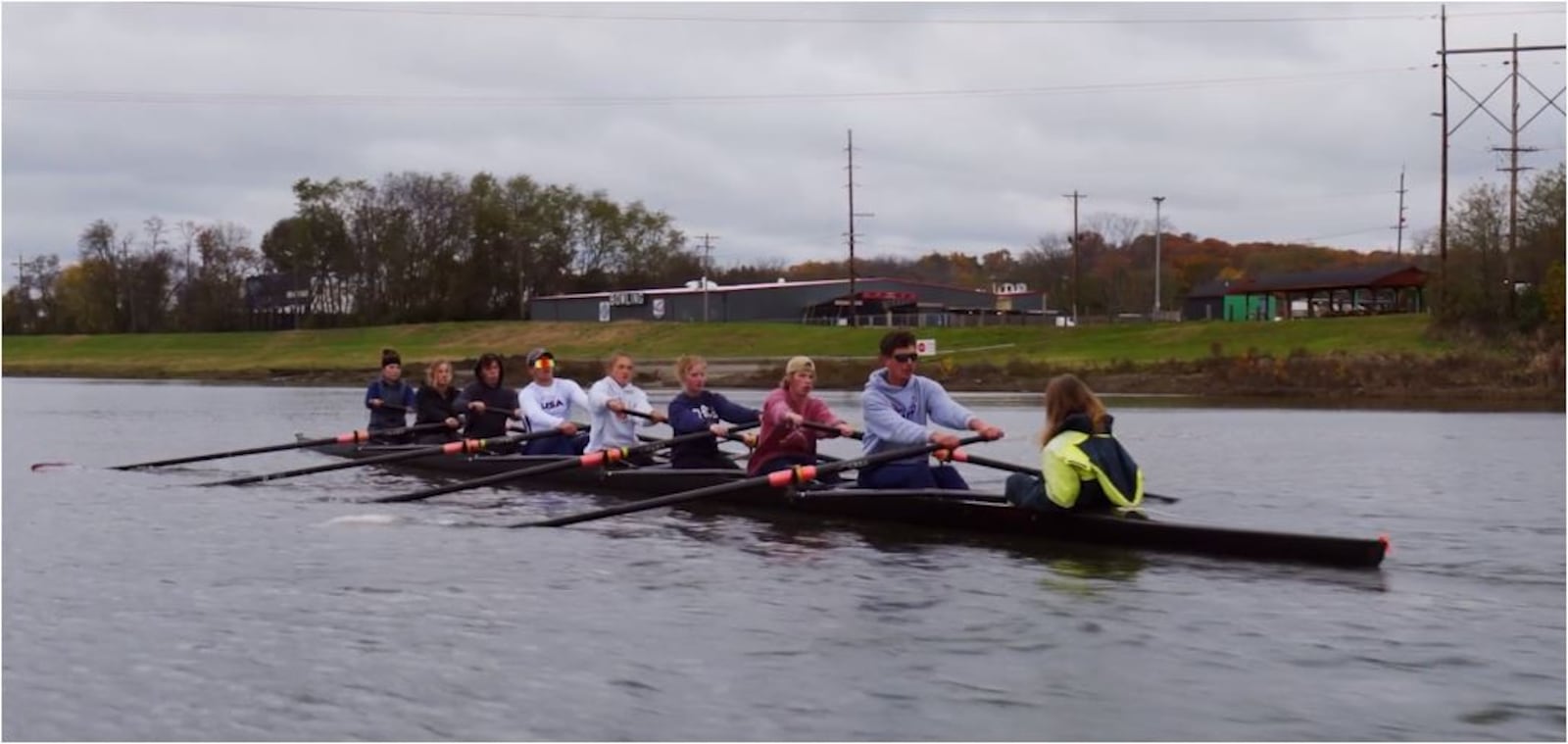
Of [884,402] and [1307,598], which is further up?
[884,402]

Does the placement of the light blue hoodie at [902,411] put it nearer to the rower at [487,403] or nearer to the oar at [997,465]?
the oar at [997,465]

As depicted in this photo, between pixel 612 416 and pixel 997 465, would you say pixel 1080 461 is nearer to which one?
pixel 997 465

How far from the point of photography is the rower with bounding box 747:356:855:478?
14.1 metres

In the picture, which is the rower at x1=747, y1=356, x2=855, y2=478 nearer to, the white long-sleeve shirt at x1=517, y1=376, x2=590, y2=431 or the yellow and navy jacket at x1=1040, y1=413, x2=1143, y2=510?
the yellow and navy jacket at x1=1040, y1=413, x2=1143, y2=510

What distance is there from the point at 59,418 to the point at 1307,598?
3275 centimetres

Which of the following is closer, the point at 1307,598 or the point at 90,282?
the point at 1307,598

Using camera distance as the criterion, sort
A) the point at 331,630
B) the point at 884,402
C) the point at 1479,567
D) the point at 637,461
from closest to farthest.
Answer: the point at 331,630 < the point at 1479,567 < the point at 884,402 < the point at 637,461

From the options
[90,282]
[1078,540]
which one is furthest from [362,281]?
[1078,540]

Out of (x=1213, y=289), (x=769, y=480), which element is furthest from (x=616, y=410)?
(x=1213, y=289)

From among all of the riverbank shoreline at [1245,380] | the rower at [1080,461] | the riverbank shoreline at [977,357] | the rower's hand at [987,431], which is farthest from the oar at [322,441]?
the riverbank shoreline at [977,357]

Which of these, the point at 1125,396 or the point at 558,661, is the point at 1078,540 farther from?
the point at 1125,396

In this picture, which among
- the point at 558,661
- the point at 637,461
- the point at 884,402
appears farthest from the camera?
the point at 637,461

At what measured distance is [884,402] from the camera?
1366 cm

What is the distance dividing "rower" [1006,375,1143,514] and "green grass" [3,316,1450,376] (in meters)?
39.3
